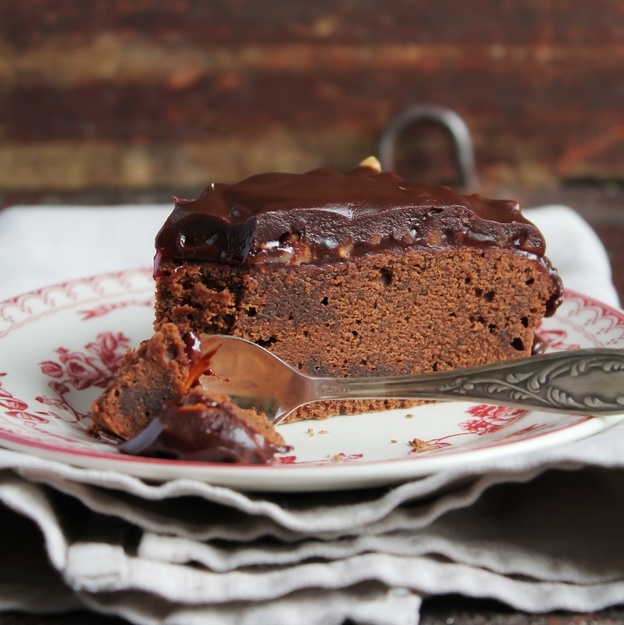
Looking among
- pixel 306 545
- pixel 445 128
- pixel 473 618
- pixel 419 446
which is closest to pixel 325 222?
pixel 419 446

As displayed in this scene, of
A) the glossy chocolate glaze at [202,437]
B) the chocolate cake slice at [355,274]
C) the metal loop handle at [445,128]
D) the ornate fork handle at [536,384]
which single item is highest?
the metal loop handle at [445,128]

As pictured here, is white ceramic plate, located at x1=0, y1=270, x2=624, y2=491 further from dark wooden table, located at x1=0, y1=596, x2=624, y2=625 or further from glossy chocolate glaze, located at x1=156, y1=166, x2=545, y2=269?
glossy chocolate glaze, located at x1=156, y1=166, x2=545, y2=269

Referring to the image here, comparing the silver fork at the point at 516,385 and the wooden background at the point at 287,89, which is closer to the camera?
the silver fork at the point at 516,385

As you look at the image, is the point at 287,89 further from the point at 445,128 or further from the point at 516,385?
the point at 516,385

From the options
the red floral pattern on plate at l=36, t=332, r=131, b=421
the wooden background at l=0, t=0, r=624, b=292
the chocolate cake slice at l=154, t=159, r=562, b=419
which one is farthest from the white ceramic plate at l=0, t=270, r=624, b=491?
the wooden background at l=0, t=0, r=624, b=292

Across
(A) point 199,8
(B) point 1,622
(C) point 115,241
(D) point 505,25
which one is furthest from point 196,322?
(D) point 505,25

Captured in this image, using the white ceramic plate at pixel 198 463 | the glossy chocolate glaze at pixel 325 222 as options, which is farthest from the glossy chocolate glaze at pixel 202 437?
the glossy chocolate glaze at pixel 325 222

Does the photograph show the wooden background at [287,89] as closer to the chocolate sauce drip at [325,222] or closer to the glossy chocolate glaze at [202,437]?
the chocolate sauce drip at [325,222]
